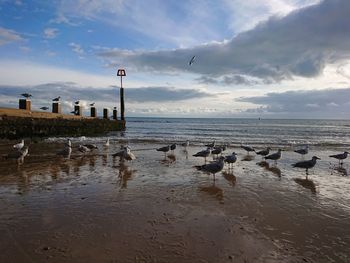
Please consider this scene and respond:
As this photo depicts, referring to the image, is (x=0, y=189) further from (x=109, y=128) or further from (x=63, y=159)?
(x=109, y=128)

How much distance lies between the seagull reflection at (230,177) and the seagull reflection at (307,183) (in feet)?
6.13

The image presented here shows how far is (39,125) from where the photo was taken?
23094 mm

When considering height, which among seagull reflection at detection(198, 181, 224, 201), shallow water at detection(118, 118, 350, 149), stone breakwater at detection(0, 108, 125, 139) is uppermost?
stone breakwater at detection(0, 108, 125, 139)

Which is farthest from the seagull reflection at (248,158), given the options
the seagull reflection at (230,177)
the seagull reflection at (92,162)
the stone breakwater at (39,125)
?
the stone breakwater at (39,125)

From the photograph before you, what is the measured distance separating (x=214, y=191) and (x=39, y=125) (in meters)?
17.7

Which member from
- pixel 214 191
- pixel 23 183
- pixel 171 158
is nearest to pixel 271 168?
pixel 171 158

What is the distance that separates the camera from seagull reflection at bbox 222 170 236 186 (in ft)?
32.0

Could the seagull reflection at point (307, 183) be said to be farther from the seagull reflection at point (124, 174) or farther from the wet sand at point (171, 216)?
the seagull reflection at point (124, 174)

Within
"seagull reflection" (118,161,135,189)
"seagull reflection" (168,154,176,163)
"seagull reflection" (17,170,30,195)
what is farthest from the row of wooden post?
"seagull reflection" (17,170,30,195)

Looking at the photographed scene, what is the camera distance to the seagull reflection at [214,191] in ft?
26.6

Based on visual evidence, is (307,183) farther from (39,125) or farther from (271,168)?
(39,125)

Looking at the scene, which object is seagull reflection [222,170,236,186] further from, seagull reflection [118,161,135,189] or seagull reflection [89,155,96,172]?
seagull reflection [89,155,96,172]

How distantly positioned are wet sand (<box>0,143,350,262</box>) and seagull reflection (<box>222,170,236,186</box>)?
28 mm

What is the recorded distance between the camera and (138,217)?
248 inches
